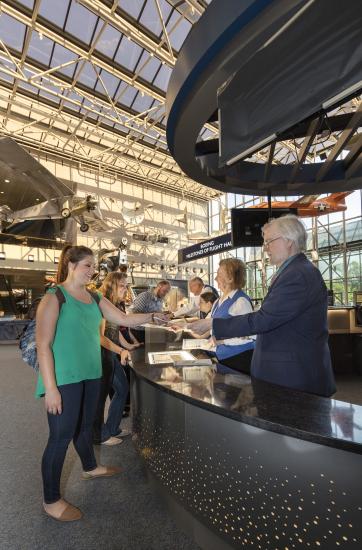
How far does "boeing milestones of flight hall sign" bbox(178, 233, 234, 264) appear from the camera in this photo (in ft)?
26.1

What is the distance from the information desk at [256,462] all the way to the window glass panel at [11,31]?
1272 centimetres

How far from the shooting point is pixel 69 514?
2150mm

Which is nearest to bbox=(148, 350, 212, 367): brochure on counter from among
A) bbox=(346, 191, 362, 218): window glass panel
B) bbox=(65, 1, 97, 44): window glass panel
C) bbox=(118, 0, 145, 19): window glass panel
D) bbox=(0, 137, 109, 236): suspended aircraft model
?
bbox=(0, 137, 109, 236): suspended aircraft model

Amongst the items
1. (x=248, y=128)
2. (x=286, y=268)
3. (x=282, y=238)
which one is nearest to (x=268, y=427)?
(x=286, y=268)

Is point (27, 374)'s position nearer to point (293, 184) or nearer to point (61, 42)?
point (293, 184)

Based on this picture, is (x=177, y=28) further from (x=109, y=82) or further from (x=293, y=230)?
(x=293, y=230)

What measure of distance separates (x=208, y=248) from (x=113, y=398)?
559cm

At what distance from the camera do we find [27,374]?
23.2ft

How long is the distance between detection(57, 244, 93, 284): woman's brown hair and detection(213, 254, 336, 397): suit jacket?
1.10m

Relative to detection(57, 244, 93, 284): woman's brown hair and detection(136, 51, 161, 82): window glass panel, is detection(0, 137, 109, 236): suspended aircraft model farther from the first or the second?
detection(136, 51, 161, 82): window glass panel

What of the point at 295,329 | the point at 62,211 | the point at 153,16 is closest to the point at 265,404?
the point at 295,329

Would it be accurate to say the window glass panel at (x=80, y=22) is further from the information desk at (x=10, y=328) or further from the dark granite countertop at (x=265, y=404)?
the dark granite countertop at (x=265, y=404)

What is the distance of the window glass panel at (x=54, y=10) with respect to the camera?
9.98m

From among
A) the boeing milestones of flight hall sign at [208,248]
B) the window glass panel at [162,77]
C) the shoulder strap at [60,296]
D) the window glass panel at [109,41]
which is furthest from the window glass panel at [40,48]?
the shoulder strap at [60,296]
